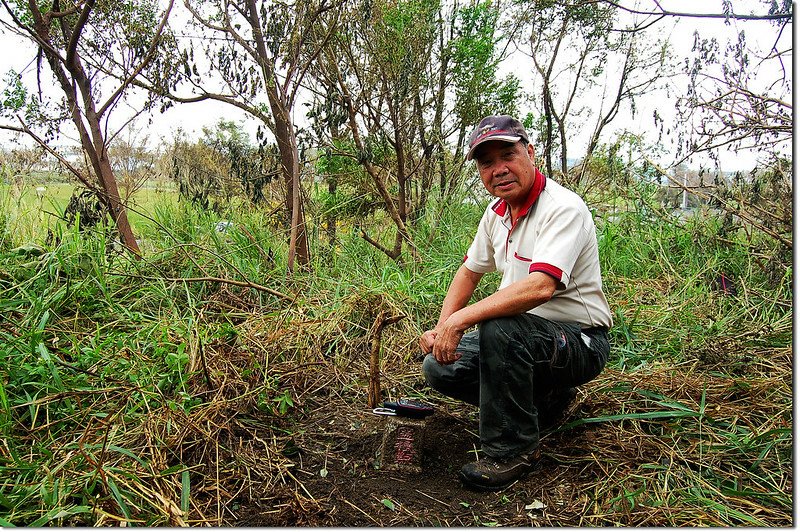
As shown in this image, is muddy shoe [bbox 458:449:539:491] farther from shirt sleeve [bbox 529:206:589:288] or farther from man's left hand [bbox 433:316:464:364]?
shirt sleeve [bbox 529:206:589:288]

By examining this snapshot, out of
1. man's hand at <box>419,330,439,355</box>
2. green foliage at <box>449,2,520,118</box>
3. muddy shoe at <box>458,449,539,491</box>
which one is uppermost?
green foliage at <box>449,2,520,118</box>

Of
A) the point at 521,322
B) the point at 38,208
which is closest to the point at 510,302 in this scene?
the point at 521,322

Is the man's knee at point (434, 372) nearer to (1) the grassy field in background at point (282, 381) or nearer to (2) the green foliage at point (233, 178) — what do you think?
(1) the grassy field in background at point (282, 381)

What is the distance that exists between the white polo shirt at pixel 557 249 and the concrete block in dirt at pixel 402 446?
0.64 m

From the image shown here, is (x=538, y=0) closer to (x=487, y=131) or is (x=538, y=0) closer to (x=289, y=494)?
(x=487, y=131)

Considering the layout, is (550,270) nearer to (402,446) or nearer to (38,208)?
(402,446)

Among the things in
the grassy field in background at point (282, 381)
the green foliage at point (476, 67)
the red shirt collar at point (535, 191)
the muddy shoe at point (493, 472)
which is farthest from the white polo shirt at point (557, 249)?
the green foliage at point (476, 67)

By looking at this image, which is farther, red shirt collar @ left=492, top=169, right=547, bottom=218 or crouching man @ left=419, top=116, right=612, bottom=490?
red shirt collar @ left=492, top=169, right=547, bottom=218

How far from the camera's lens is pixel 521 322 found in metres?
2.11

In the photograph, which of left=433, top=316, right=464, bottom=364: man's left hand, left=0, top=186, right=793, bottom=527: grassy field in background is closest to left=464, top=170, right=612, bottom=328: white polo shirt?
left=433, top=316, right=464, bottom=364: man's left hand

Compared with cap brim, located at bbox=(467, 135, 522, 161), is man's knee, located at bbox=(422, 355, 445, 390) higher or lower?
lower

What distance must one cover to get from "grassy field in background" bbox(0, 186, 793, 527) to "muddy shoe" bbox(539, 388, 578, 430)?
0.22 ft

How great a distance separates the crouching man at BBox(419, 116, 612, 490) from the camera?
2.07 m

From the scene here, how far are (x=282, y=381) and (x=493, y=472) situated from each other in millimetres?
1149
